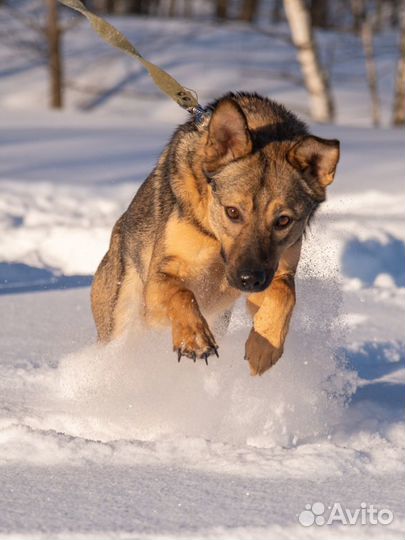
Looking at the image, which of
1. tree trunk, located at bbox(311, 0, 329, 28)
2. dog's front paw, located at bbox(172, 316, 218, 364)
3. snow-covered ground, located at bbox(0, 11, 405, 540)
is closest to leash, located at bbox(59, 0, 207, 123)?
snow-covered ground, located at bbox(0, 11, 405, 540)

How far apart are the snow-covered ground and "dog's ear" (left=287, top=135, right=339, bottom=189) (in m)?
0.85

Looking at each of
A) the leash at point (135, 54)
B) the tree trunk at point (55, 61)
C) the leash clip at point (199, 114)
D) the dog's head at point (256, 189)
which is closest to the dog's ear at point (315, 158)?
the dog's head at point (256, 189)

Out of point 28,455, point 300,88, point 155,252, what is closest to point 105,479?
point 28,455

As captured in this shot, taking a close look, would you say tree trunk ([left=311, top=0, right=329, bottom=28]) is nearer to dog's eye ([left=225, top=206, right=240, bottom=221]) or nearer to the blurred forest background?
the blurred forest background

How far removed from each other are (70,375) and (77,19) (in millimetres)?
16832

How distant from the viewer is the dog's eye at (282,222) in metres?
4.75

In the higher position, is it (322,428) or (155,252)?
A: (155,252)

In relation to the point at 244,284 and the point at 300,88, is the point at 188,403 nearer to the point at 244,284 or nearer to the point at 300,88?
the point at 244,284

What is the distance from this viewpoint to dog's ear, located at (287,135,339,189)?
4.77 m

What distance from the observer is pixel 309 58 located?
1670 centimetres

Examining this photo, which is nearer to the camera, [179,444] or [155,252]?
[179,444]

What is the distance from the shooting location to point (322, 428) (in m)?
5.18

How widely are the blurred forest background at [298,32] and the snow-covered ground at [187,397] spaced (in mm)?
6793

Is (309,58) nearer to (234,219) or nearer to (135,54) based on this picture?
(135,54)
